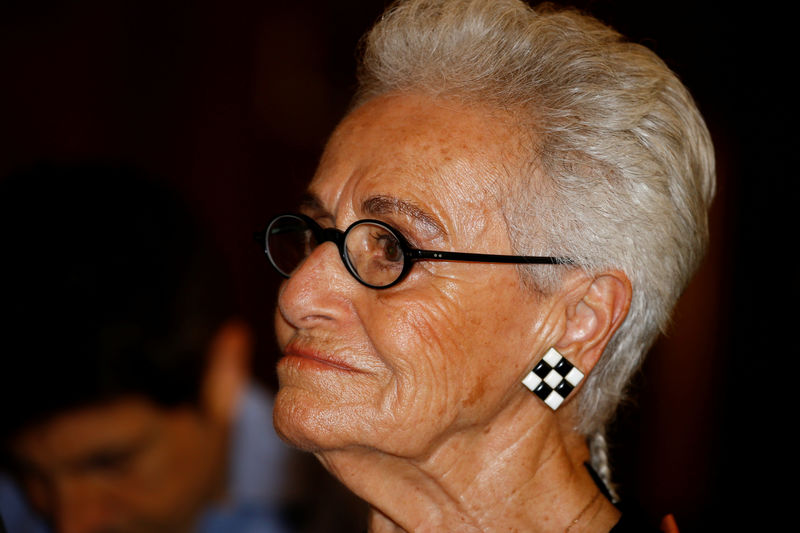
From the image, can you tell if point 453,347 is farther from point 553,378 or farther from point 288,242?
point 288,242

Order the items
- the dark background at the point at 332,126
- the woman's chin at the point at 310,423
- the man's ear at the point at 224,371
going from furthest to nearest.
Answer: the dark background at the point at 332,126 < the man's ear at the point at 224,371 < the woman's chin at the point at 310,423

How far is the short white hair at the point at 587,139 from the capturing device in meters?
1.62

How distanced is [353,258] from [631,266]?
1.91 ft

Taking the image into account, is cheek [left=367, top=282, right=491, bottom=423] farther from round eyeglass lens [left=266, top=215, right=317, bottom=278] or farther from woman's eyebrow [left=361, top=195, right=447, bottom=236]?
round eyeglass lens [left=266, top=215, right=317, bottom=278]

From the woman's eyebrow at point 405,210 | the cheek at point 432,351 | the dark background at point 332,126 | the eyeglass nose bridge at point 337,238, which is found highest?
→ the woman's eyebrow at point 405,210

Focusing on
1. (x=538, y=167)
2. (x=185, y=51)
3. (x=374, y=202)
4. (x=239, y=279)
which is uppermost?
(x=538, y=167)

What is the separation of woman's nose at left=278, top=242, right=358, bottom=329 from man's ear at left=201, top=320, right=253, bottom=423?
1405 millimetres

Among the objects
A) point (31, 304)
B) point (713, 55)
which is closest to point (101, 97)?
point (31, 304)

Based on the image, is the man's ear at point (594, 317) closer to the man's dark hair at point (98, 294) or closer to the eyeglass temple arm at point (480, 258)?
the eyeglass temple arm at point (480, 258)

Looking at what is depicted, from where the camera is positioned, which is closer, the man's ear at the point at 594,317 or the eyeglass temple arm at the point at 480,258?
the eyeglass temple arm at the point at 480,258

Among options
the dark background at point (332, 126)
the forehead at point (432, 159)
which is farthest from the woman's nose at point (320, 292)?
the dark background at point (332, 126)

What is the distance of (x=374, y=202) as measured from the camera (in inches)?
62.7

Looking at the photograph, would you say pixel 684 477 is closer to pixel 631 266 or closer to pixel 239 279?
pixel 239 279

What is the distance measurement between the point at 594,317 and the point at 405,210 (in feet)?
1.53
